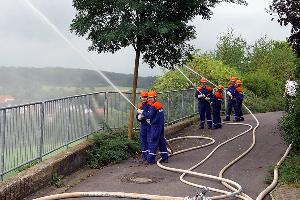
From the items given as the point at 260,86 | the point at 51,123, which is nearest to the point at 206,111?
the point at 51,123

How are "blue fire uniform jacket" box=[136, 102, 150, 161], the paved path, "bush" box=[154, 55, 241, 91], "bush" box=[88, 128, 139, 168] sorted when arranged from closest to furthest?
the paved path < "bush" box=[88, 128, 139, 168] < "blue fire uniform jacket" box=[136, 102, 150, 161] < "bush" box=[154, 55, 241, 91]

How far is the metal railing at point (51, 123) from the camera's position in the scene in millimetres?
8461

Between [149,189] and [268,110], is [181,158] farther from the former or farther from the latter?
[268,110]

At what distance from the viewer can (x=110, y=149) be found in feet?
38.2

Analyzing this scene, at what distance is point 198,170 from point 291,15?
12.7 feet

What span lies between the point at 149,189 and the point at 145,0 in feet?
16.4

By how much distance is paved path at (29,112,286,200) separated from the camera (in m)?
8.91

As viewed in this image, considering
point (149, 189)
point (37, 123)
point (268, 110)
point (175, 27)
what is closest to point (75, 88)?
point (175, 27)

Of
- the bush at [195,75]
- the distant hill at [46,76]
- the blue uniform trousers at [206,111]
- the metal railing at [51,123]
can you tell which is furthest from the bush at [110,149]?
the bush at [195,75]

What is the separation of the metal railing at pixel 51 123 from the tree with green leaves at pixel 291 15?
15.2ft

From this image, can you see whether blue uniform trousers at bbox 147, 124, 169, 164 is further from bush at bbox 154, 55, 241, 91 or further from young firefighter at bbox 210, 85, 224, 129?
bush at bbox 154, 55, 241, 91

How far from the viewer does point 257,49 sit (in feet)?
117

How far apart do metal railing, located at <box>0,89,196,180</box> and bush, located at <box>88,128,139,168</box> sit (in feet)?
1.36

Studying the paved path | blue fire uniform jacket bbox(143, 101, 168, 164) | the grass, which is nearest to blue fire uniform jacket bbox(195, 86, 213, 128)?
the paved path
